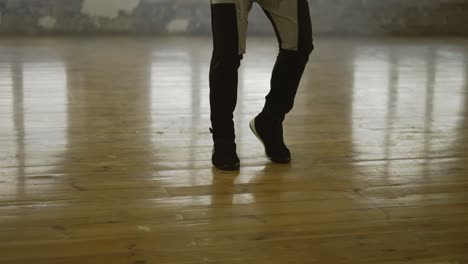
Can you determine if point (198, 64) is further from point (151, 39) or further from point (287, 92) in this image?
point (287, 92)

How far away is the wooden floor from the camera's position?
2055mm

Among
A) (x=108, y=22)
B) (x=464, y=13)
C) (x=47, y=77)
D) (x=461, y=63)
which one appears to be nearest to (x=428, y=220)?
(x=47, y=77)

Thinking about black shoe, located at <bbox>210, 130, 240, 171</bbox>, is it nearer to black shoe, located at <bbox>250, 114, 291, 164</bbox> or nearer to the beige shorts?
black shoe, located at <bbox>250, 114, 291, 164</bbox>

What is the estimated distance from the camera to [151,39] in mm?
7246

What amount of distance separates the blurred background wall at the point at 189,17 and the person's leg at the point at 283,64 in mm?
4796

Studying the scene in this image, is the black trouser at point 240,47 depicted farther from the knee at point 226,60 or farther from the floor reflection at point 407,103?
the floor reflection at point 407,103

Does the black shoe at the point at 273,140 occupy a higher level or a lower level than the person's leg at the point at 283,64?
lower

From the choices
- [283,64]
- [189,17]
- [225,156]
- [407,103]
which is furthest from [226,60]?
[189,17]

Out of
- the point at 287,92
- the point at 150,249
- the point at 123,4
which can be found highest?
the point at 123,4

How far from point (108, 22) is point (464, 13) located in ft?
12.4

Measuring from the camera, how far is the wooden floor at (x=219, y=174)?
6.74 ft

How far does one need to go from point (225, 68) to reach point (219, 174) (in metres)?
0.38

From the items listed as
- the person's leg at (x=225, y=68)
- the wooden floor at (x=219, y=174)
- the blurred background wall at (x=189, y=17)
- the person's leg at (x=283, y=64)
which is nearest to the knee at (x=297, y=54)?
the person's leg at (x=283, y=64)

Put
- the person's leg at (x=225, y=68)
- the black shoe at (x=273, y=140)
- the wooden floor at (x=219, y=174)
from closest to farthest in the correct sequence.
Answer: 1. the wooden floor at (x=219, y=174)
2. the person's leg at (x=225, y=68)
3. the black shoe at (x=273, y=140)
